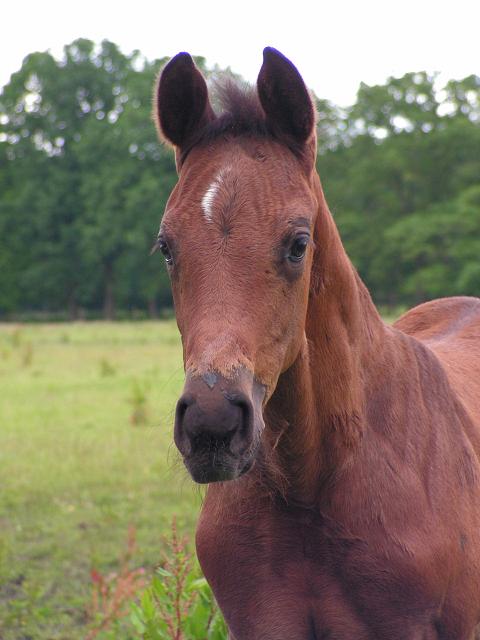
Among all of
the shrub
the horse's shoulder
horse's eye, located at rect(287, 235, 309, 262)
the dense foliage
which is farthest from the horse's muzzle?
the dense foliage

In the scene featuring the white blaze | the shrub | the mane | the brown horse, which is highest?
the mane

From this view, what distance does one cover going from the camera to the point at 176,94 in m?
2.42

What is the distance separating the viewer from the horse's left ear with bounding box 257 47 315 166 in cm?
231

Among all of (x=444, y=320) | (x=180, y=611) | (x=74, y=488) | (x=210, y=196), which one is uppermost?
(x=210, y=196)

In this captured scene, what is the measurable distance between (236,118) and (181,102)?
0.61ft

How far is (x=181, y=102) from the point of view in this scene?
244 centimetres

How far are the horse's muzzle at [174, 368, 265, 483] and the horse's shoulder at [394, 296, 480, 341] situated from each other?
254 cm

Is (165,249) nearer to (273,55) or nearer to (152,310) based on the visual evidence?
(273,55)

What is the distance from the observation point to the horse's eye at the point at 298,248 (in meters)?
2.15

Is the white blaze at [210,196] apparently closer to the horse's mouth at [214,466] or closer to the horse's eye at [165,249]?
the horse's eye at [165,249]

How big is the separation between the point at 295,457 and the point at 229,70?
1237mm

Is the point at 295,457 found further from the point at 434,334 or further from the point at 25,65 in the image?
the point at 25,65

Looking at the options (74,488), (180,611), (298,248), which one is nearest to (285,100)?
(298,248)

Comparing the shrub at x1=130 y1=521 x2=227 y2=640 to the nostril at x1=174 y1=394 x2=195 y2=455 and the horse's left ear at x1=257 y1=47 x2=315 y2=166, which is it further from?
the horse's left ear at x1=257 y1=47 x2=315 y2=166
